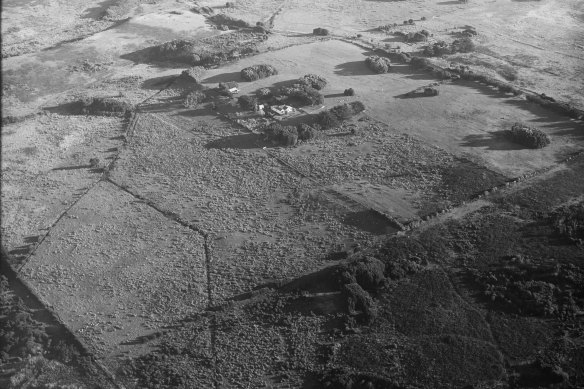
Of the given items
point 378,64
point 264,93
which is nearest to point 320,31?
point 378,64

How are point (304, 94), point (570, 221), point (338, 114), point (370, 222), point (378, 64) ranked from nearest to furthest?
point (570, 221)
point (370, 222)
point (338, 114)
point (304, 94)
point (378, 64)

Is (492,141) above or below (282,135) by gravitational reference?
above

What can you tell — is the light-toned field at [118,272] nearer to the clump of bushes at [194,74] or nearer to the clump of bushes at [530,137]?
the clump of bushes at [194,74]

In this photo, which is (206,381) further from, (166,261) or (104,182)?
(104,182)

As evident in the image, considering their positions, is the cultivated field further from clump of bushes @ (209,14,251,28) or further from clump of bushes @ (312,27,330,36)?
clump of bushes @ (209,14,251,28)

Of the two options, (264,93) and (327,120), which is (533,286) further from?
(264,93)

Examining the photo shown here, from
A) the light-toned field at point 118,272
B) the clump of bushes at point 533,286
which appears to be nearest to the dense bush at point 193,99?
the light-toned field at point 118,272

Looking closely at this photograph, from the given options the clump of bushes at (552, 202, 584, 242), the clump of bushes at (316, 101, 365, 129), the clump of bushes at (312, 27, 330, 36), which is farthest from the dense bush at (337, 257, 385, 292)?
the clump of bushes at (312, 27, 330, 36)

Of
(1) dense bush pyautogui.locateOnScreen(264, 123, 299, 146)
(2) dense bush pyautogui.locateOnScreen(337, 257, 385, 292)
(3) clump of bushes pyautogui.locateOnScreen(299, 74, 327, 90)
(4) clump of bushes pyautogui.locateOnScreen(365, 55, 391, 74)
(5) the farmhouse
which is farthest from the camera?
(4) clump of bushes pyautogui.locateOnScreen(365, 55, 391, 74)
